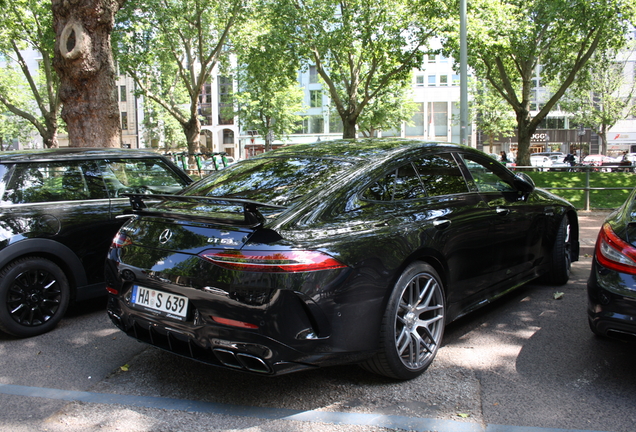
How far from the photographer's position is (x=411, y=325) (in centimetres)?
347

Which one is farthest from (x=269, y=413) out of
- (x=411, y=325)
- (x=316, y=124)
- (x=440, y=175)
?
(x=316, y=124)

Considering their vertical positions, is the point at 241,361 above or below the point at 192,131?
below

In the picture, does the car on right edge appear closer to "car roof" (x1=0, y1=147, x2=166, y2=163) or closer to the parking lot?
the parking lot

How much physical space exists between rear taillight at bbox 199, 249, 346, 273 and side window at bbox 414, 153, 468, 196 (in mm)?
1343

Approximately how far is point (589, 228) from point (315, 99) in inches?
2172

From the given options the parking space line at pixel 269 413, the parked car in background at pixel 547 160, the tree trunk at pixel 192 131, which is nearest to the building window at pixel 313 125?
the parked car in background at pixel 547 160

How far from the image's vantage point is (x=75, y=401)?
3.32 m

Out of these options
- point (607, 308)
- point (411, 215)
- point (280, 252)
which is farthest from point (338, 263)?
point (607, 308)

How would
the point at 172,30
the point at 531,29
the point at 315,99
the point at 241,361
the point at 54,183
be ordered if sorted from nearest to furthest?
the point at 241,361 → the point at 54,183 → the point at 531,29 → the point at 172,30 → the point at 315,99

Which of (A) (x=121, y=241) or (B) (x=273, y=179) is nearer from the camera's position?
(A) (x=121, y=241)

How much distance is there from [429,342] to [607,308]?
3.57 ft

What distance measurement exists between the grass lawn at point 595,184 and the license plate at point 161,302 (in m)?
11.1

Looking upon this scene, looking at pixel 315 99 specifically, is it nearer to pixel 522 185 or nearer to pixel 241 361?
pixel 522 185

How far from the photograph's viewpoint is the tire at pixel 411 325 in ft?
10.7
